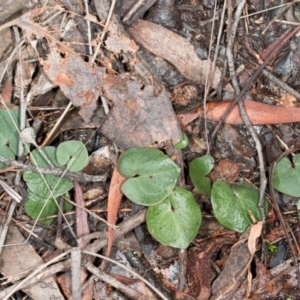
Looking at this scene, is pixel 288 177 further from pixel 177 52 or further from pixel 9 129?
pixel 9 129

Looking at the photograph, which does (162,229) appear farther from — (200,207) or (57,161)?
(57,161)

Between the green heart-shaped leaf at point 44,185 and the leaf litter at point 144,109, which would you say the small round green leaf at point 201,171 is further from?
the green heart-shaped leaf at point 44,185

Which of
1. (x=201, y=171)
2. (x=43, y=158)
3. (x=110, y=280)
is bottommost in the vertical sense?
(x=110, y=280)

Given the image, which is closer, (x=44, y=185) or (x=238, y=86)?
(x=44, y=185)

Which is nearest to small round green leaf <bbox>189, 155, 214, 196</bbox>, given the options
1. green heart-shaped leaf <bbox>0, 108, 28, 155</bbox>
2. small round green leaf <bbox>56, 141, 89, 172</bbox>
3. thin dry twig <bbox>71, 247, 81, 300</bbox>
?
small round green leaf <bbox>56, 141, 89, 172</bbox>

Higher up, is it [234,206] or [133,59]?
[133,59]

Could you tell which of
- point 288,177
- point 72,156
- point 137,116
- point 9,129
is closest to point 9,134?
point 9,129
